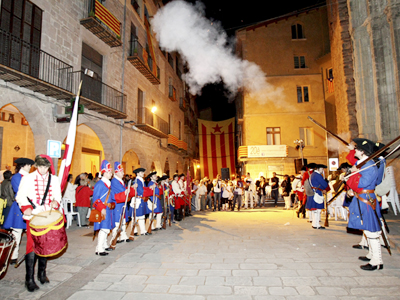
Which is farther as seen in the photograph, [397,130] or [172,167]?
[172,167]

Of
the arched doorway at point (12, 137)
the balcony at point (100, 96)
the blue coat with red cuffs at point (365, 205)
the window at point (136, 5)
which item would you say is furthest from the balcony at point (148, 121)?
the blue coat with red cuffs at point (365, 205)

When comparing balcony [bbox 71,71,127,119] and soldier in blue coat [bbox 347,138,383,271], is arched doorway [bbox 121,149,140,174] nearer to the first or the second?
balcony [bbox 71,71,127,119]

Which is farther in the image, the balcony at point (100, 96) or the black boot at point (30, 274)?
the balcony at point (100, 96)

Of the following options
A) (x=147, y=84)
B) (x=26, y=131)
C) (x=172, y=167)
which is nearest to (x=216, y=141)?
(x=172, y=167)

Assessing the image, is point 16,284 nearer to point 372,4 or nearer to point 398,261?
point 398,261

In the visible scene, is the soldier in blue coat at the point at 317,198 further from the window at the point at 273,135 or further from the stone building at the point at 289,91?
the window at the point at 273,135

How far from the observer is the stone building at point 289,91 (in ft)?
71.5

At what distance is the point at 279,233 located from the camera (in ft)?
23.6

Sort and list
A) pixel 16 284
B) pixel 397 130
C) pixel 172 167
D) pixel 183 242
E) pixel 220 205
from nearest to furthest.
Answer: pixel 16 284
pixel 183 242
pixel 397 130
pixel 220 205
pixel 172 167

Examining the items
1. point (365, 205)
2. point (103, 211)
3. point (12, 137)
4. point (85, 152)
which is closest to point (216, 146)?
point (85, 152)

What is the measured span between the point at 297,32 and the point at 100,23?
18027mm

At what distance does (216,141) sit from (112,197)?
20.1 m

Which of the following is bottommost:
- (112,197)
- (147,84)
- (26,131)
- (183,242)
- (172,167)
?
(183,242)

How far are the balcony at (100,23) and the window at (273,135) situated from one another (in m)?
14.5
